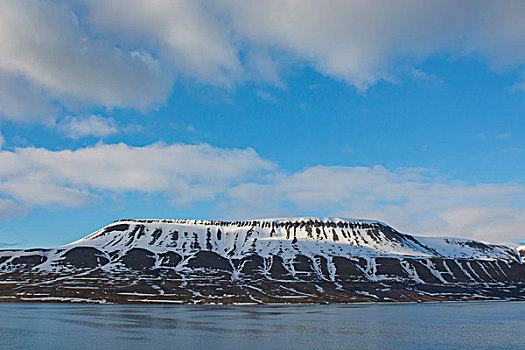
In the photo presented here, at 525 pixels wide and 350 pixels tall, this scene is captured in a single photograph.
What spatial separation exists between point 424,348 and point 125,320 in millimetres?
92205

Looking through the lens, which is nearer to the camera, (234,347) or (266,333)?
(234,347)

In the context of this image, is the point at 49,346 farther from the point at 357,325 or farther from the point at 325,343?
the point at 357,325

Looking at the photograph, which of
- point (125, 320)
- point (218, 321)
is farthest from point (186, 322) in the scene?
point (125, 320)

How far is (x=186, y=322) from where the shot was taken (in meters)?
132

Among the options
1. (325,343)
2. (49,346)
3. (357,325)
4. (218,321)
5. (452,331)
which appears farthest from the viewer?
(218,321)

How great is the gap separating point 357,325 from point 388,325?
9540 millimetres

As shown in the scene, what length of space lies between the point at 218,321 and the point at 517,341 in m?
81.9

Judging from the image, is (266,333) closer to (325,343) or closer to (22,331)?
(325,343)

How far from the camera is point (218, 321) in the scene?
136m

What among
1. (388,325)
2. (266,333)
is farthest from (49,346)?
(388,325)

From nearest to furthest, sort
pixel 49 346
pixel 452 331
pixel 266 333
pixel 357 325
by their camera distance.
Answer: pixel 49 346
pixel 266 333
pixel 452 331
pixel 357 325

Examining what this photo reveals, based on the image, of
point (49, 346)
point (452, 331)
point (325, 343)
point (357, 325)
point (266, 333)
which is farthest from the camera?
point (357, 325)

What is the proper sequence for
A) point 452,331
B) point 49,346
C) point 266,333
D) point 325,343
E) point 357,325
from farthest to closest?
point 357,325 → point 452,331 → point 266,333 → point 325,343 → point 49,346

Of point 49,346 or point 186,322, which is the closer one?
point 49,346
